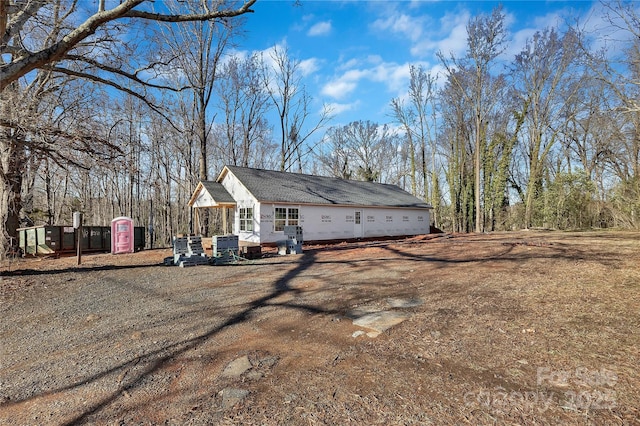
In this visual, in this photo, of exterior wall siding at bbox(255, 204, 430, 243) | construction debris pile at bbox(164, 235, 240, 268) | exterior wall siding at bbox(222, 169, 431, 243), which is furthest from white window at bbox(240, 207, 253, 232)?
construction debris pile at bbox(164, 235, 240, 268)

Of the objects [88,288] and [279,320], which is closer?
[279,320]

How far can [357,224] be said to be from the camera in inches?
780

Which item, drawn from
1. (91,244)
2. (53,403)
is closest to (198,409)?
(53,403)

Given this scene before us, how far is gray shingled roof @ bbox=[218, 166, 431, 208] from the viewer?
675 inches

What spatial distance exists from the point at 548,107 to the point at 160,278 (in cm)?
2775

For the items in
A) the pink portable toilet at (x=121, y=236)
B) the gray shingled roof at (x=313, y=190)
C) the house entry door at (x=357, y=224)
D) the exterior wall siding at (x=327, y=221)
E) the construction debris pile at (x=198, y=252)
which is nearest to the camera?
the construction debris pile at (x=198, y=252)

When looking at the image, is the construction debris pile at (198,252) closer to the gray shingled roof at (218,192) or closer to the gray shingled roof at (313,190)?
Answer: the gray shingled roof at (313,190)

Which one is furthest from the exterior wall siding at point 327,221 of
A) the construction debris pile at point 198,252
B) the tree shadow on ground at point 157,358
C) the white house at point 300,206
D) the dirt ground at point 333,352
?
the tree shadow on ground at point 157,358

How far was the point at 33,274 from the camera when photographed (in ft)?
27.8

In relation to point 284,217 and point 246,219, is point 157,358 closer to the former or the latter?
point 284,217

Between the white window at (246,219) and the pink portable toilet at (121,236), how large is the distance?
5326 mm

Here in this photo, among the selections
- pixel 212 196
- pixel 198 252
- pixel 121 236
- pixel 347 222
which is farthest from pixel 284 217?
pixel 121 236

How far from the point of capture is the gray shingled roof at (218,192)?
16.9 meters

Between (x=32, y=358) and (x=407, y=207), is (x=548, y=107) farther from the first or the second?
(x=32, y=358)
